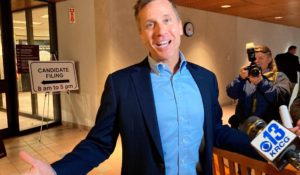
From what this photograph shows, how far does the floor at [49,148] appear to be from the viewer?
3.26 meters

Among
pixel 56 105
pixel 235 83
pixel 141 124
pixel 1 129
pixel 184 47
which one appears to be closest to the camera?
pixel 141 124

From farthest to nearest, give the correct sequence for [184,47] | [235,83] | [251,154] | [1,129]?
[184,47]
[1,129]
[235,83]
[251,154]

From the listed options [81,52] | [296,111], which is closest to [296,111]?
[296,111]

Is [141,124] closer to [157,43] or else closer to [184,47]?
[157,43]

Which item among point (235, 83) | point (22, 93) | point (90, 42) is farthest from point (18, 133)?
point (235, 83)

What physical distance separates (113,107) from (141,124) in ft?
0.35

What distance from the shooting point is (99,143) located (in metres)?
1.02

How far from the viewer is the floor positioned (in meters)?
3.26

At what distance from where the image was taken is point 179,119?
988 mm

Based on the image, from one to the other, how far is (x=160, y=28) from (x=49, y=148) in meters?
3.45

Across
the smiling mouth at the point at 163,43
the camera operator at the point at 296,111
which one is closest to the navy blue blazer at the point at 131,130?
the smiling mouth at the point at 163,43

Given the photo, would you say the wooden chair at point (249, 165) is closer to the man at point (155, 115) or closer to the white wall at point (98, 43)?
the man at point (155, 115)

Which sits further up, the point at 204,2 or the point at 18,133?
the point at 204,2

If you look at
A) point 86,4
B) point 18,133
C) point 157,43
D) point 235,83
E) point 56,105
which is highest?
point 86,4
